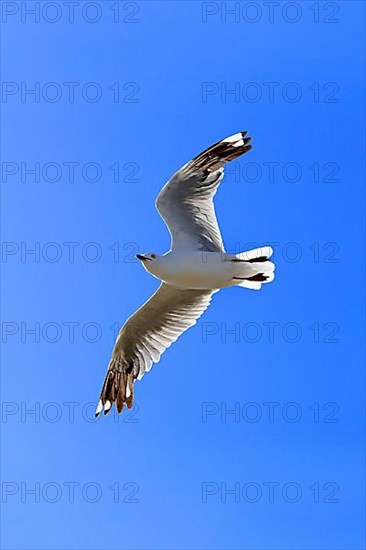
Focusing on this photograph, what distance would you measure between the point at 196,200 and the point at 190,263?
55cm

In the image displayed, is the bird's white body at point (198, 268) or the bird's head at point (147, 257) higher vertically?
the bird's head at point (147, 257)

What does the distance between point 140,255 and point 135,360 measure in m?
1.29

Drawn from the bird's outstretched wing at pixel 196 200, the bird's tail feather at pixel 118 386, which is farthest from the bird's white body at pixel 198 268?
the bird's tail feather at pixel 118 386

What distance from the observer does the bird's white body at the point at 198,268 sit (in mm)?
8164

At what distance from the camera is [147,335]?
29.7 feet

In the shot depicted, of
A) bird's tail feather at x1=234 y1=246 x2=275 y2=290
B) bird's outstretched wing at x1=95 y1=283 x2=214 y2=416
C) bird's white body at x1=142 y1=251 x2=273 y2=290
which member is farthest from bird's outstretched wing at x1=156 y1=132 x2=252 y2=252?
bird's outstretched wing at x1=95 y1=283 x2=214 y2=416

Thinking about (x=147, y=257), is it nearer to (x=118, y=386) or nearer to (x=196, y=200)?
(x=196, y=200)

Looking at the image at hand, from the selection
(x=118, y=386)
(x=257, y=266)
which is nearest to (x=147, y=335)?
(x=118, y=386)

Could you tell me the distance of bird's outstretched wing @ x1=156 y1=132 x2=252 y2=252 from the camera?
27.3 feet

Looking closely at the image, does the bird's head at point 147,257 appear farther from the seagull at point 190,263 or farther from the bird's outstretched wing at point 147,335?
the bird's outstretched wing at point 147,335

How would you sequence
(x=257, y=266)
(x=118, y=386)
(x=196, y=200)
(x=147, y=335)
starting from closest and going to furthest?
(x=257, y=266)
(x=196, y=200)
(x=147, y=335)
(x=118, y=386)

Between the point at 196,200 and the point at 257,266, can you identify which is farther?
the point at 196,200

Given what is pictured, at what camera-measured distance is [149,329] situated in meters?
9.00

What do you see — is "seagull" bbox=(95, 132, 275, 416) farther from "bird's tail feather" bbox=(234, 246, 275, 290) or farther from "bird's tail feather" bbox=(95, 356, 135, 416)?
"bird's tail feather" bbox=(95, 356, 135, 416)
